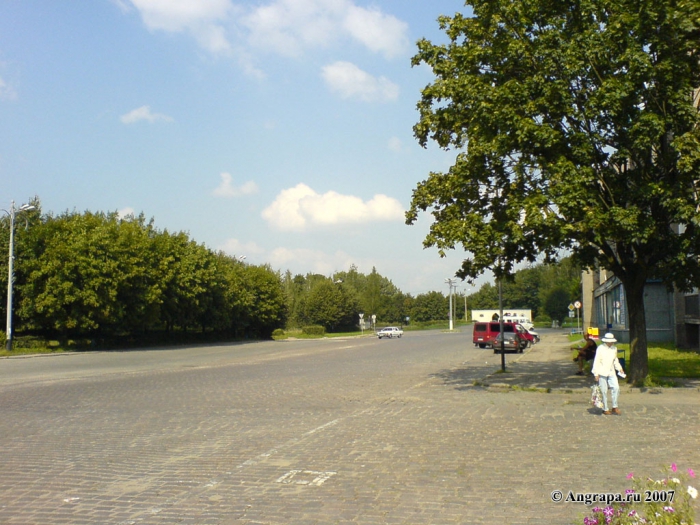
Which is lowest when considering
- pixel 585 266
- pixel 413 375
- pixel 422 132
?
pixel 413 375

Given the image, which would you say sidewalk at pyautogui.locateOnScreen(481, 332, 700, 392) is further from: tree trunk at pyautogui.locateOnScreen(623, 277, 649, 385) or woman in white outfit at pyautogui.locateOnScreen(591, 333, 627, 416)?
woman in white outfit at pyautogui.locateOnScreen(591, 333, 627, 416)

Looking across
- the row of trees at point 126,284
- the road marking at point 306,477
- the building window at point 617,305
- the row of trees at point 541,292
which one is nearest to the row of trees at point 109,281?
the row of trees at point 126,284

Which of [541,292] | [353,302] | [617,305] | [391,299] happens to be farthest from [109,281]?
[391,299]

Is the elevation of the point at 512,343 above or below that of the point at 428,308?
below

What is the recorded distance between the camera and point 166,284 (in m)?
55.7

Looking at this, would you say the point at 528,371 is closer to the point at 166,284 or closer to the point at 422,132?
the point at 422,132

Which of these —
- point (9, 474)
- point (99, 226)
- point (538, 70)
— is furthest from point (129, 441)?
point (99, 226)

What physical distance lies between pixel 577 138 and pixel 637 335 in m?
5.52

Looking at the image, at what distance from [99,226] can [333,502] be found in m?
47.4

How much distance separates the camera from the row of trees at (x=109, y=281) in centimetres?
4509

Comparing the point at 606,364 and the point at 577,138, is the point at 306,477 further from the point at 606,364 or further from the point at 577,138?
the point at 577,138

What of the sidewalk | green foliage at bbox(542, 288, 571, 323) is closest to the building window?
the sidewalk

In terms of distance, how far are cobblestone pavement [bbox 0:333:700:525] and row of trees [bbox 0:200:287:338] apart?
2861 cm

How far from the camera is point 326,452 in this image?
30.7ft
